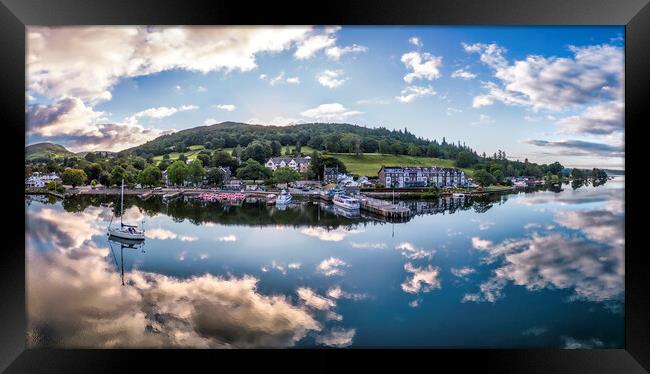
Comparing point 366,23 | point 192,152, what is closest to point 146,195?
point 192,152

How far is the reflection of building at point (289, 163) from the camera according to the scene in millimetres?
5562

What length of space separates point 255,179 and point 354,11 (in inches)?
99.9

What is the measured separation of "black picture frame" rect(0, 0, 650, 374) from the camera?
391cm

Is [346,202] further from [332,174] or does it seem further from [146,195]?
[146,195]

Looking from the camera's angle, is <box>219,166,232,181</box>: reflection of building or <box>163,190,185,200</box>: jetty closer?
<box>163,190,185,200</box>: jetty

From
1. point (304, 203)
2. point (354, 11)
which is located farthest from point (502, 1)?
point (304, 203)

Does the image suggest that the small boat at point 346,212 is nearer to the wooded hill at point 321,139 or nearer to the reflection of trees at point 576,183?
the wooded hill at point 321,139

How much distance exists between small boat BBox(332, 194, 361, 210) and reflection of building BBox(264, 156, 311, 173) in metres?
0.59

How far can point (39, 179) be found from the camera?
4582 mm

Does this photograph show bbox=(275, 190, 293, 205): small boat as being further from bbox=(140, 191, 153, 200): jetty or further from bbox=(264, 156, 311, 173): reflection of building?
bbox=(140, 191, 153, 200): jetty

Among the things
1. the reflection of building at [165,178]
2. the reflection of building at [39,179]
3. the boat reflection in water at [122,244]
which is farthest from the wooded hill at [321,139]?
the boat reflection in water at [122,244]

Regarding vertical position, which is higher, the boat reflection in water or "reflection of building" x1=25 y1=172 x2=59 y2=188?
"reflection of building" x1=25 y1=172 x2=59 y2=188

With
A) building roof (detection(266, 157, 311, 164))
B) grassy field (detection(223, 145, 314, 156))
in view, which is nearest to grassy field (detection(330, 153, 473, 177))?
grassy field (detection(223, 145, 314, 156))
